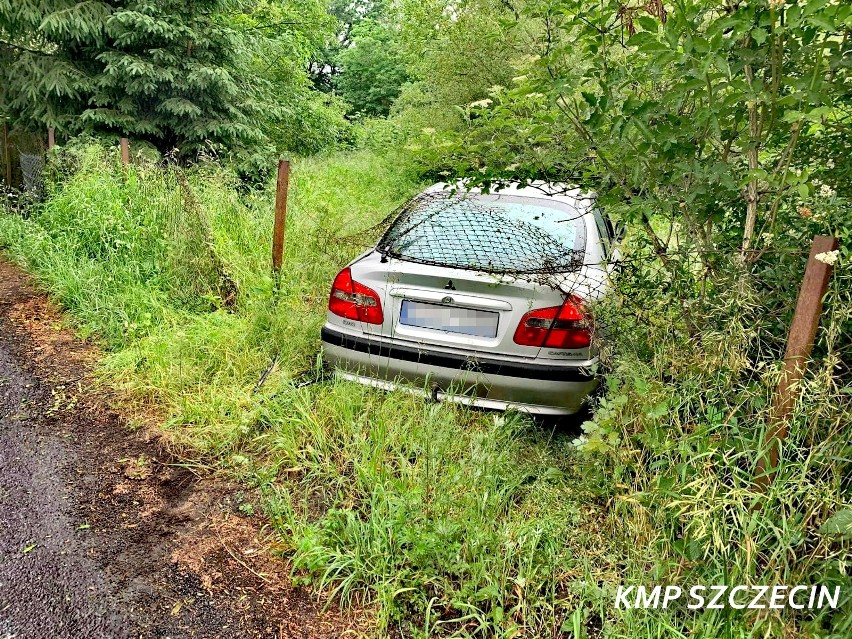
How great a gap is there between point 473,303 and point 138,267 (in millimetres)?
3846

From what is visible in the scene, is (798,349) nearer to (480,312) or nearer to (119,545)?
(480,312)

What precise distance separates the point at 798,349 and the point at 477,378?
158 centimetres

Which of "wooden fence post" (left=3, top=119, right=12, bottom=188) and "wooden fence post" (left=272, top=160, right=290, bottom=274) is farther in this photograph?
"wooden fence post" (left=3, top=119, right=12, bottom=188)

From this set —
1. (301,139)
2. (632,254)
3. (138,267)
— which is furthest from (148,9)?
(632,254)

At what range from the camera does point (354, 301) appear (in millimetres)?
3422

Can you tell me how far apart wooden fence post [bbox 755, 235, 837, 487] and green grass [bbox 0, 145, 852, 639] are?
47 mm

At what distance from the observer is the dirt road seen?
2.19m

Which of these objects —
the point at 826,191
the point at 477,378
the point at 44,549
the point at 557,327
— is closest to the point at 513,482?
the point at 477,378

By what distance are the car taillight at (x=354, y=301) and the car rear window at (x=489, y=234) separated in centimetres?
33

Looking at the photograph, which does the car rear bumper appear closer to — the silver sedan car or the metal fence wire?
the silver sedan car

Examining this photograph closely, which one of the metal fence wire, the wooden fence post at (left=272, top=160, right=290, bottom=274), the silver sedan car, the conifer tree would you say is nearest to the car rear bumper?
the silver sedan car

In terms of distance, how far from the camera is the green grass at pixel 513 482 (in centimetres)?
190

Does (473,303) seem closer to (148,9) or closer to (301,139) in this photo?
(148,9)

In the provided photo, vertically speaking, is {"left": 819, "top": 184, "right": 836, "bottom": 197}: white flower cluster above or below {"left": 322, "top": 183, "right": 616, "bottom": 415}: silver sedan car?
above
